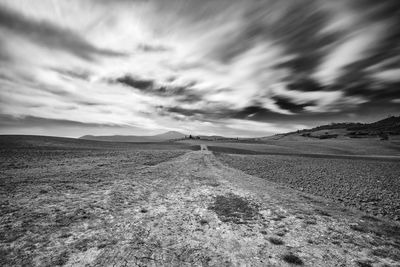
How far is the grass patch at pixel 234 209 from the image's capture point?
24.2ft

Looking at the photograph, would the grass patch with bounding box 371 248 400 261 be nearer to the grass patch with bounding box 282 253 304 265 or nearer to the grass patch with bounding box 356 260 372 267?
the grass patch with bounding box 356 260 372 267

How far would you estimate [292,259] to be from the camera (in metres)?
4.72

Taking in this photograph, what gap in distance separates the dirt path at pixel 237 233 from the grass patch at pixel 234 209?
46mm

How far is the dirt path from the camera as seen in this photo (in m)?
4.67

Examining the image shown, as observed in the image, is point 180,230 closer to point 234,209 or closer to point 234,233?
point 234,233

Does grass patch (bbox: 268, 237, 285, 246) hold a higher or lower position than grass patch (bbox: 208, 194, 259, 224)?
higher

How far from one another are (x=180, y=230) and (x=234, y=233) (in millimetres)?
2111

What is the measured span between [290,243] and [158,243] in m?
4.56

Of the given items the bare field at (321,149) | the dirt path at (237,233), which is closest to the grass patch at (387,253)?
the dirt path at (237,233)

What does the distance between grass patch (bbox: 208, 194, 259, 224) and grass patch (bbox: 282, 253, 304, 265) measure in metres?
2.30

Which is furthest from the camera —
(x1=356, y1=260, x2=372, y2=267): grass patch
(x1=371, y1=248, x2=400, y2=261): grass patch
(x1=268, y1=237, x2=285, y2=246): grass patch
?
(x1=268, y1=237, x2=285, y2=246): grass patch

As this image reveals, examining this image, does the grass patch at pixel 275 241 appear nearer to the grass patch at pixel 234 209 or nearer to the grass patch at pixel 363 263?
the grass patch at pixel 234 209

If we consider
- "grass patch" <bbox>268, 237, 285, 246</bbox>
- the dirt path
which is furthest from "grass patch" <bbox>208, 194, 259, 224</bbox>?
"grass patch" <bbox>268, 237, 285, 246</bbox>

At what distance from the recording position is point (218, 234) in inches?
237
